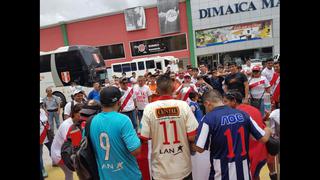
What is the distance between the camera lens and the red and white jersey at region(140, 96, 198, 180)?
2.88 metres

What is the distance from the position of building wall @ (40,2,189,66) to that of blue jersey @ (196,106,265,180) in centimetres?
2703

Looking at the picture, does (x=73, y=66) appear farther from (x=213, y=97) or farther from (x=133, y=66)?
(x=213, y=97)

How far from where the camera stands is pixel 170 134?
2.88m

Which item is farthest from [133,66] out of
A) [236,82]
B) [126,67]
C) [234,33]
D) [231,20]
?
[236,82]

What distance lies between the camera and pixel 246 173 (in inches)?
107

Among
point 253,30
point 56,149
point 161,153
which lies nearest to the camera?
point 161,153

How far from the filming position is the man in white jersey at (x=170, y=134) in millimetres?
2877

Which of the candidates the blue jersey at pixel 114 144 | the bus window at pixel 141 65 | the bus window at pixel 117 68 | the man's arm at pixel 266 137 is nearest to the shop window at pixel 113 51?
the bus window at pixel 117 68

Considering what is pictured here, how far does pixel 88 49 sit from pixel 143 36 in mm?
13122

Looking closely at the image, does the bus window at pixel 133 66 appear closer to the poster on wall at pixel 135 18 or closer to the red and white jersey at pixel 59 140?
the poster on wall at pixel 135 18

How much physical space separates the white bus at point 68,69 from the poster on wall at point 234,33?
14.1m

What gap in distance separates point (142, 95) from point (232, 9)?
75.5 feet
